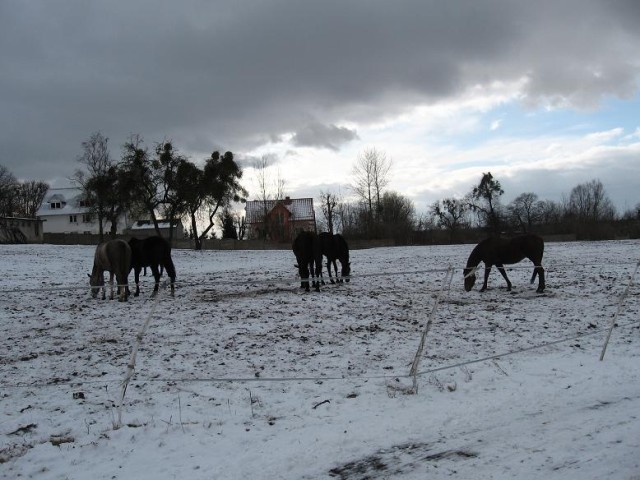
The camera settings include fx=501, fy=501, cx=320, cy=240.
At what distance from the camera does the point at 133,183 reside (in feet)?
140

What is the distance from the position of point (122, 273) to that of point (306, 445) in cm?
1015

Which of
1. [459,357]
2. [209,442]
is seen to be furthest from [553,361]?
[209,442]

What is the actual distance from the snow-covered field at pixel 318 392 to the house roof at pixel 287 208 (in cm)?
5261

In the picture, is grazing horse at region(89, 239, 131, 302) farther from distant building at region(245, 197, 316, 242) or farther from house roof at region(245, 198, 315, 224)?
house roof at region(245, 198, 315, 224)

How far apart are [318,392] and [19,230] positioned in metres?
52.6

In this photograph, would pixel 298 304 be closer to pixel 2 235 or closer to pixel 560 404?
pixel 560 404

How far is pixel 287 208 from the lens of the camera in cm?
6931

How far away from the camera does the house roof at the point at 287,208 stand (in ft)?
210

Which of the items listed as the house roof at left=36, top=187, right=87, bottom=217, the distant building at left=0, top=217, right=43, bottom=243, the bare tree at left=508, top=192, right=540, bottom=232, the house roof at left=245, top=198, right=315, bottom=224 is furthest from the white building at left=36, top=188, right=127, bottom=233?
the bare tree at left=508, top=192, right=540, bottom=232

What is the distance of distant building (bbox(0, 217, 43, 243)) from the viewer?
4791cm

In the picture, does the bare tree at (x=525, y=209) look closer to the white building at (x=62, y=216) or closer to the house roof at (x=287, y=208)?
the house roof at (x=287, y=208)

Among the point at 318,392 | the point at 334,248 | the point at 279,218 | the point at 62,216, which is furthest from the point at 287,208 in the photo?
the point at 318,392

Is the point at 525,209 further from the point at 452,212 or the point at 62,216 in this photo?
the point at 62,216

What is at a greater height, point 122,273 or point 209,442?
point 122,273
